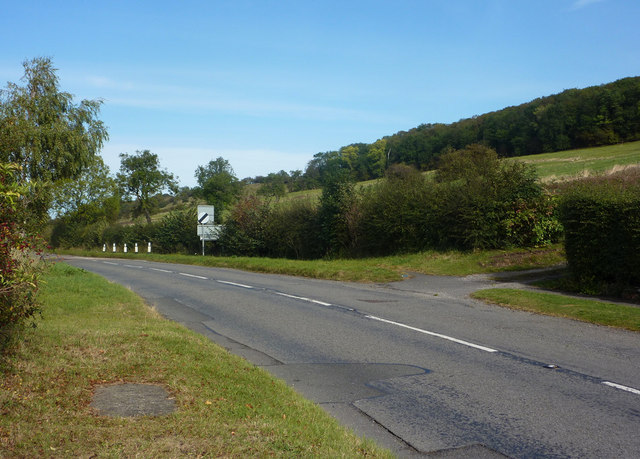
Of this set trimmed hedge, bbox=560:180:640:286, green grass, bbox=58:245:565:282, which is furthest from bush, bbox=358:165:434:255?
trimmed hedge, bbox=560:180:640:286

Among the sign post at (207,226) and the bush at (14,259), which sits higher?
the sign post at (207,226)

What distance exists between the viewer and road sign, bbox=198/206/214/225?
123 ft

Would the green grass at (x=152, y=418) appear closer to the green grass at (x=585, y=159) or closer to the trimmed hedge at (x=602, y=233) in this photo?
the trimmed hedge at (x=602, y=233)

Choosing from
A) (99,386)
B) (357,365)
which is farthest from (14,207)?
(357,365)

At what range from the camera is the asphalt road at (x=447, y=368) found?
4980mm

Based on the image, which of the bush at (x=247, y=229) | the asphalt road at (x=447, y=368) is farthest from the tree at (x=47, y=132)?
the bush at (x=247, y=229)

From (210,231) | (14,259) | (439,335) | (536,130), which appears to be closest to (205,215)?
(210,231)

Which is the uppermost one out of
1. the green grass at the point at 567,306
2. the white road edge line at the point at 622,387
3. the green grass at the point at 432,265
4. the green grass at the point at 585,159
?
the green grass at the point at 585,159

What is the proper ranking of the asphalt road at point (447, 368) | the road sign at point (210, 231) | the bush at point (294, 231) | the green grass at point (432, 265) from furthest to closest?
the road sign at point (210, 231) < the bush at point (294, 231) < the green grass at point (432, 265) < the asphalt road at point (447, 368)

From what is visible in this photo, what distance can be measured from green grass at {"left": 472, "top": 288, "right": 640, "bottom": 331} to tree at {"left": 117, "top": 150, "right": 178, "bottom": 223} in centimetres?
7002

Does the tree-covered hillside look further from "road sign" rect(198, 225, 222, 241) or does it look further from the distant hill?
"road sign" rect(198, 225, 222, 241)

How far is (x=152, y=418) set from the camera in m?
4.72

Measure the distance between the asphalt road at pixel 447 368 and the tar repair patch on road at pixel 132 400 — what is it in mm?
1769

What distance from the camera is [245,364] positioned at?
703 centimetres
